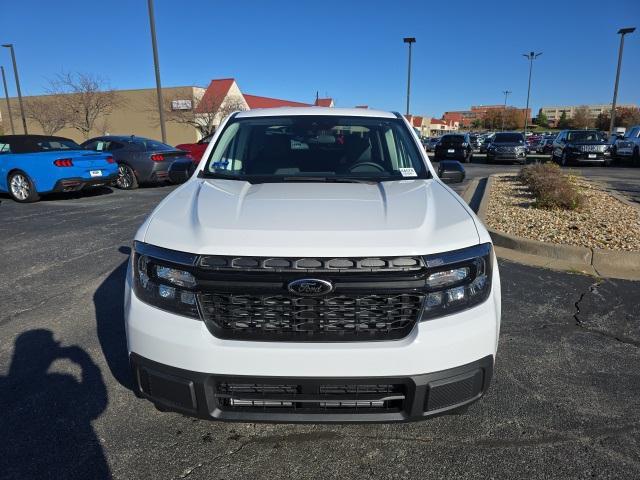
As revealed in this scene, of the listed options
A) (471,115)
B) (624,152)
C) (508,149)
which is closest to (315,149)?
(508,149)

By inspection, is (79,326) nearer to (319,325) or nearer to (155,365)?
(155,365)

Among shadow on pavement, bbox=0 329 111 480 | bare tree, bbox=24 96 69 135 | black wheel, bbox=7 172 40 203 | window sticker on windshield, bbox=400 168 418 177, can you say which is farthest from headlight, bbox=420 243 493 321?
bare tree, bbox=24 96 69 135

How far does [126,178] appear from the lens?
13.1 meters

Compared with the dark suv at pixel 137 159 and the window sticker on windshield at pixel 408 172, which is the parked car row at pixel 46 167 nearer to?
the dark suv at pixel 137 159

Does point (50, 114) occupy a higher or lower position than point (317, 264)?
higher

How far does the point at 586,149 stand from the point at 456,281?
22.3 metres

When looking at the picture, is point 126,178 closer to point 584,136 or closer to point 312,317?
point 312,317

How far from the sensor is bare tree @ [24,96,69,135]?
125 feet

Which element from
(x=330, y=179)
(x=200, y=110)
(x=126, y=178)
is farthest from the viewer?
(x=200, y=110)

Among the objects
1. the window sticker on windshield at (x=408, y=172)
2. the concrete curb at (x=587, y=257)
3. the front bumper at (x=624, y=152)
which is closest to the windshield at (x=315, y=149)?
the window sticker on windshield at (x=408, y=172)

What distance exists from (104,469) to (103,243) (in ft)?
16.5

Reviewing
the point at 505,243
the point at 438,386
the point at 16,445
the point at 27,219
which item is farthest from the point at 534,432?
the point at 27,219

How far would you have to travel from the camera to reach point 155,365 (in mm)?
2135

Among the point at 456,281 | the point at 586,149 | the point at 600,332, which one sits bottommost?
the point at 600,332
